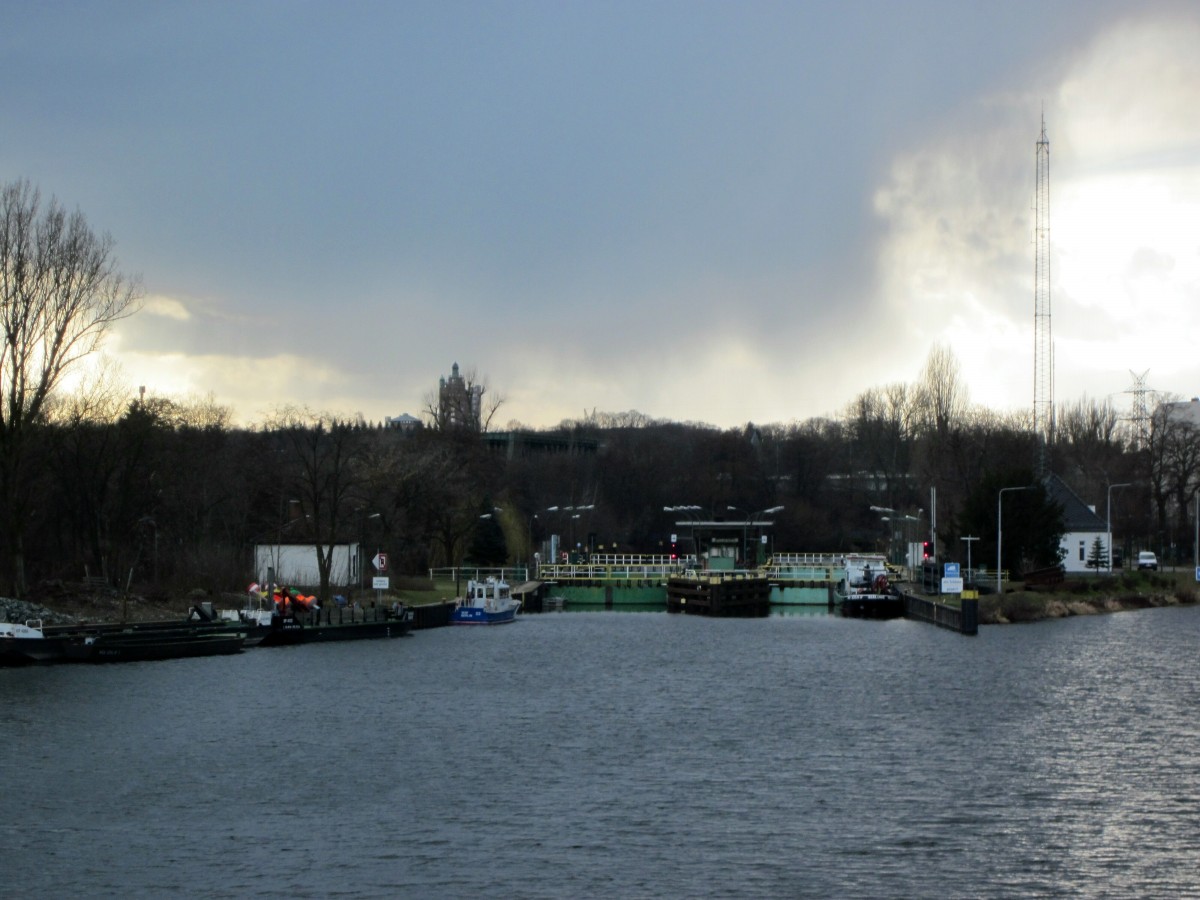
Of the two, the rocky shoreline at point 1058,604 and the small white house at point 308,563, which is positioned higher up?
the small white house at point 308,563

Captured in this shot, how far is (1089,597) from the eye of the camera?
90875 millimetres

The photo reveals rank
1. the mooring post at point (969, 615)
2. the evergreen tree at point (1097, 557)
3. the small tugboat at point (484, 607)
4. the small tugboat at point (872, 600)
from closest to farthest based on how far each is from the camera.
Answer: the mooring post at point (969, 615) < the small tugboat at point (484, 607) < the small tugboat at point (872, 600) < the evergreen tree at point (1097, 557)

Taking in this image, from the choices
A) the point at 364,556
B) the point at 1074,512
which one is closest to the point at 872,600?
the point at 1074,512

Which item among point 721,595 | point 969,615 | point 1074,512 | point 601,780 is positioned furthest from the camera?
point 1074,512

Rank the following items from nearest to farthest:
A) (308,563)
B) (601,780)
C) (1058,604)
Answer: (601,780)
(1058,604)
(308,563)

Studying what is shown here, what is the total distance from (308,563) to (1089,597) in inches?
A: 2024

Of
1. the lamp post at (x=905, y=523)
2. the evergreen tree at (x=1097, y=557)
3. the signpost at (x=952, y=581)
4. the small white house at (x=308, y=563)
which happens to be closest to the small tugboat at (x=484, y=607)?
the small white house at (x=308, y=563)

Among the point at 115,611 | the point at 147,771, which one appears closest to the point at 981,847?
the point at 147,771

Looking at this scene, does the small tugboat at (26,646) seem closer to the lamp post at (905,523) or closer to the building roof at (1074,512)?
the lamp post at (905,523)

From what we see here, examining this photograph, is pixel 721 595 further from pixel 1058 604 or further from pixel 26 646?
pixel 26 646

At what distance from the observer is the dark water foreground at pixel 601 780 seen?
75.4 ft

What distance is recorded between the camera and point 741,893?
21.7 meters

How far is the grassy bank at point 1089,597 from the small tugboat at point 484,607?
2881cm

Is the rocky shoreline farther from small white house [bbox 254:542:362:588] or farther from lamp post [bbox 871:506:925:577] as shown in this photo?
small white house [bbox 254:542:362:588]
